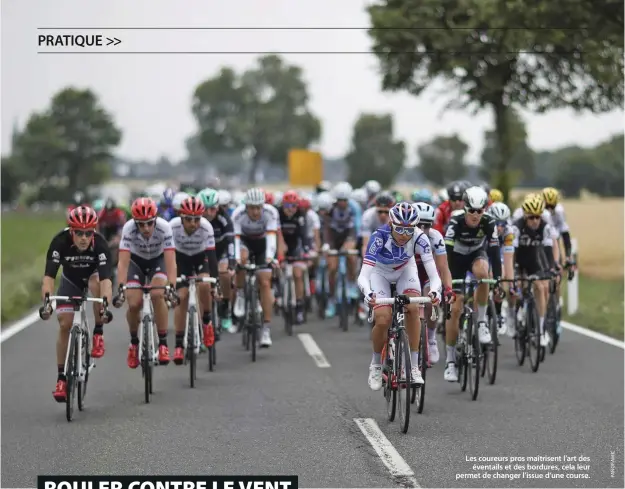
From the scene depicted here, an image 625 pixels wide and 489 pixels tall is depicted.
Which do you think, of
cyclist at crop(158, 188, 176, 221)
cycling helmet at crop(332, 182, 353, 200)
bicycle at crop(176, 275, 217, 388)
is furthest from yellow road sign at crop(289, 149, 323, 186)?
bicycle at crop(176, 275, 217, 388)

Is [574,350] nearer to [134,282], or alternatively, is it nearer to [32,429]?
[134,282]

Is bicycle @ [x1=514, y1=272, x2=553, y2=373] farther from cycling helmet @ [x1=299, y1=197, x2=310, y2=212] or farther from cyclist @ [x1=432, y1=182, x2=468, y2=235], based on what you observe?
cycling helmet @ [x1=299, y1=197, x2=310, y2=212]

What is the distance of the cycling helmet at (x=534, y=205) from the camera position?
571 inches

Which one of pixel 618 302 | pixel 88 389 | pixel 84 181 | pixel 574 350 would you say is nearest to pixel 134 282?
pixel 88 389

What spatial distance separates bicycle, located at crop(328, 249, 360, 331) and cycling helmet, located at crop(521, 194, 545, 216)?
197 inches

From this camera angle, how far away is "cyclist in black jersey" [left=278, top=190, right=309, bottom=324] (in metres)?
19.1

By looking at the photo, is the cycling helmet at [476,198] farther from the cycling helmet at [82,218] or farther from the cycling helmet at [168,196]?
Result: the cycling helmet at [168,196]

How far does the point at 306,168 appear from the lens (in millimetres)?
64750

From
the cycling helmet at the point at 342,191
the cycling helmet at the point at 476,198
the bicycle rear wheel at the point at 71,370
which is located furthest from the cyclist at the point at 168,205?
the cycling helmet at the point at 476,198

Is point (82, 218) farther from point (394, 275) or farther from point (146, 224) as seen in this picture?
point (394, 275)

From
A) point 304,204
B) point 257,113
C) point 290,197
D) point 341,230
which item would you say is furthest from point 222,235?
point 257,113

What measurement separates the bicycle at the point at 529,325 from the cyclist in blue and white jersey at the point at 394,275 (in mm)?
3439

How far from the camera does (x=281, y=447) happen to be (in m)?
10.3

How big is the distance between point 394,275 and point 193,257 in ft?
12.3
